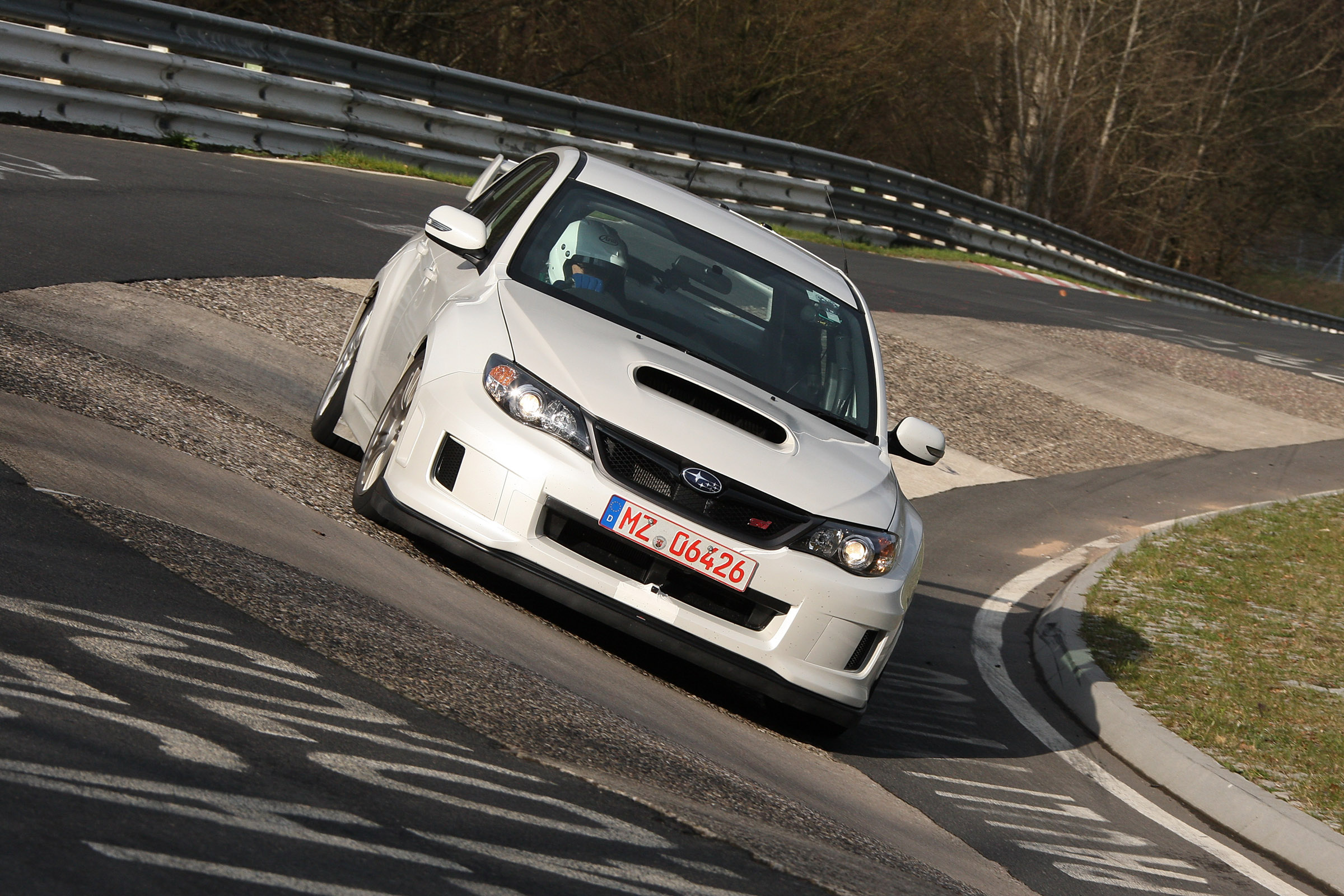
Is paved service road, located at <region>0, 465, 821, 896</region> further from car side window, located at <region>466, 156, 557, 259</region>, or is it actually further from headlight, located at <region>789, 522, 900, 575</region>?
car side window, located at <region>466, 156, 557, 259</region>

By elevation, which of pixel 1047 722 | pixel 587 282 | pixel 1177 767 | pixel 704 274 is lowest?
pixel 1047 722

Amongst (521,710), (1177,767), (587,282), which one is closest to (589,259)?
(587,282)

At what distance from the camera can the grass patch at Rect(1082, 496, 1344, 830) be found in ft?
21.3

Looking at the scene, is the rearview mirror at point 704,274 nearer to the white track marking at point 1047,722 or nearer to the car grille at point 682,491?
the car grille at point 682,491

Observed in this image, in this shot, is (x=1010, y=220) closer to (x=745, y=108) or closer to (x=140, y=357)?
(x=745, y=108)

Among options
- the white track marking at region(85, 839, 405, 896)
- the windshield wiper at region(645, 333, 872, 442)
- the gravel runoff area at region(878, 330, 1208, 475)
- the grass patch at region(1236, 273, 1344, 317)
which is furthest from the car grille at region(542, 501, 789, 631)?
the grass patch at region(1236, 273, 1344, 317)

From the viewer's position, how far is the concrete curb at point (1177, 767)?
561 centimetres

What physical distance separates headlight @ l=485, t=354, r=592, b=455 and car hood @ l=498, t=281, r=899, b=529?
5cm

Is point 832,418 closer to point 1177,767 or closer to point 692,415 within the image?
point 692,415

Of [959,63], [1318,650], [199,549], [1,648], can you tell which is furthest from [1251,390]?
[959,63]

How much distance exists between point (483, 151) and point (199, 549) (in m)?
15.9

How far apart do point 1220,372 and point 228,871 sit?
17.3 meters

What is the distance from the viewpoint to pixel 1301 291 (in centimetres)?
5922

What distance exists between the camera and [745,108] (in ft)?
96.3
